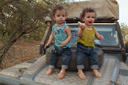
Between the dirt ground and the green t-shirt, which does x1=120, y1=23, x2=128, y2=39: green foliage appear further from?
the green t-shirt

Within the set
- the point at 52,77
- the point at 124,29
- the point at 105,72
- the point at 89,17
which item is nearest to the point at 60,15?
the point at 89,17

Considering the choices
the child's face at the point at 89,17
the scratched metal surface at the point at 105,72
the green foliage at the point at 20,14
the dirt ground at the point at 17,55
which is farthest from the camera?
the green foliage at the point at 20,14

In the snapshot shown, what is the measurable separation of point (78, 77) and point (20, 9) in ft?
12.6

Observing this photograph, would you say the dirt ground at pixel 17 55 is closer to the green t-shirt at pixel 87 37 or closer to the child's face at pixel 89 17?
the green t-shirt at pixel 87 37

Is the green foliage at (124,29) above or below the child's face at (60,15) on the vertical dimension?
below

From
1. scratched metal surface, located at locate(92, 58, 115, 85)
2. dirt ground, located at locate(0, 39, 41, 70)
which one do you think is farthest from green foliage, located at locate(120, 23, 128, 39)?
scratched metal surface, located at locate(92, 58, 115, 85)

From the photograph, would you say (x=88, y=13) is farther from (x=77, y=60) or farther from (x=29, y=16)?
(x=29, y=16)

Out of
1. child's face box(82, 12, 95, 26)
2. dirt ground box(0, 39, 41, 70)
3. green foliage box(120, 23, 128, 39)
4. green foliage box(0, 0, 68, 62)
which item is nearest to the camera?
child's face box(82, 12, 95, 26)

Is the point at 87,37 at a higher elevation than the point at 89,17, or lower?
lower

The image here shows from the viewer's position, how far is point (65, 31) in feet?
5.82

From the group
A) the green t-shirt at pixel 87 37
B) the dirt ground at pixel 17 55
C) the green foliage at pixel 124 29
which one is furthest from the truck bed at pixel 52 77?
the green foliage at pixel 124 29

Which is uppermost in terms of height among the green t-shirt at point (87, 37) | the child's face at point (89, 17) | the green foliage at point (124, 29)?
the child's face at point (89, 17)

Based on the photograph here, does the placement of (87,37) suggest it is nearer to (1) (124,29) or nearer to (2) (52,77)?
(2) (52,77)

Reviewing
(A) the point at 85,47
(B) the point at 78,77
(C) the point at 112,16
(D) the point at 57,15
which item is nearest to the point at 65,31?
(D) the point at 57,15
